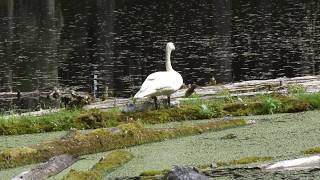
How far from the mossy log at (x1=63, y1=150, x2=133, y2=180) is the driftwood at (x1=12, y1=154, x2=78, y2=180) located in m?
0.53

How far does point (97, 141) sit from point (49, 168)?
6.86 feet

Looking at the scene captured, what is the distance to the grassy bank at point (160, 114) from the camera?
16.0 meters

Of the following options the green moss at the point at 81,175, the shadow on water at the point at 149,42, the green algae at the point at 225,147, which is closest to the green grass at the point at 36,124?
the green algae at the point at 225,147

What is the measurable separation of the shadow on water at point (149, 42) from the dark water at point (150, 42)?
7 cm

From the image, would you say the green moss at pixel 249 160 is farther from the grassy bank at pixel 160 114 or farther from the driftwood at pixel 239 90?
the driftwood at pixel 239 90

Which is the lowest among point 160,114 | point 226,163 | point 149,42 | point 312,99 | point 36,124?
point 149,42

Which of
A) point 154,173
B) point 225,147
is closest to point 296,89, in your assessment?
point 225,147

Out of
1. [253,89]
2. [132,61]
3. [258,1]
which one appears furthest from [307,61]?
[258,1]

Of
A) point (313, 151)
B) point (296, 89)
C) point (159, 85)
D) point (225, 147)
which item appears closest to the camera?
point (313, 151)

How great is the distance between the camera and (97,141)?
45.6 feet

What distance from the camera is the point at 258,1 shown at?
9788cm

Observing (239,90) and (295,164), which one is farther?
(239,90)

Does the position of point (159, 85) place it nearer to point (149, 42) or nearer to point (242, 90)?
point (242, 90)

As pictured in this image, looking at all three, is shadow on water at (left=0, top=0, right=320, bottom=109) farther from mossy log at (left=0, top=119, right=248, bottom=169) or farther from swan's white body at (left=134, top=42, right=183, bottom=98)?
mossy log at (left=0, top=119, right=248, bottom=169)
